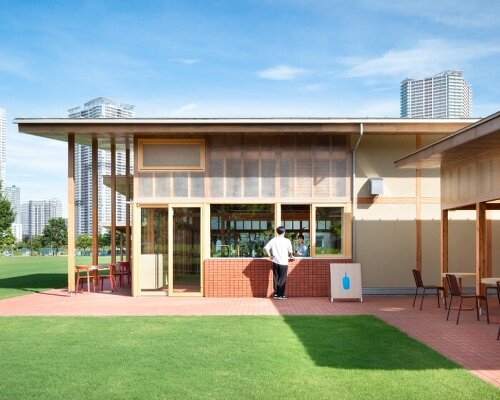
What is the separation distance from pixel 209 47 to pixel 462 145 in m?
17.1

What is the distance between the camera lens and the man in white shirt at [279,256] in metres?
13.6

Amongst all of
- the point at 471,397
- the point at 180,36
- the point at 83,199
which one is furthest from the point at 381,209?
the point at 83,199

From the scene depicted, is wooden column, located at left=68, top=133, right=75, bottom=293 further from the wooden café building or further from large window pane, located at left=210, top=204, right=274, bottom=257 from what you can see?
large window pane, located at left=210, top=204, right=274, bottom=257

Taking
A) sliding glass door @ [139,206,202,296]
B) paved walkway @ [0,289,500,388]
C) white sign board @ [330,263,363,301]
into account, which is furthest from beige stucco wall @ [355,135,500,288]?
sliding glass door @ [139,206,202,296]

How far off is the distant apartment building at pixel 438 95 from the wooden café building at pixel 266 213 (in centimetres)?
4173

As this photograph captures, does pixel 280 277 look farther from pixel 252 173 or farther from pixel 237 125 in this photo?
pixel 237 125

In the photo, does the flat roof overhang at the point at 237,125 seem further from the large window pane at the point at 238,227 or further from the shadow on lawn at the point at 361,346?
the shadow on lawn at the point at 361,346

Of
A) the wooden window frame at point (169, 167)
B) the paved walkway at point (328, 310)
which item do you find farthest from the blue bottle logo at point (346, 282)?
the wooden window frame at point (169, 167)

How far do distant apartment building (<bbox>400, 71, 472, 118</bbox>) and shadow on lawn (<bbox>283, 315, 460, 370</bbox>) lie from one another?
47.2 meters

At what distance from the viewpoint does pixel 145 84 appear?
36562 millimetres

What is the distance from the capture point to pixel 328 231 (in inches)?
567

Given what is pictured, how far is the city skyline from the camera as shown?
19.9m

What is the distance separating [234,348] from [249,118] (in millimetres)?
6933

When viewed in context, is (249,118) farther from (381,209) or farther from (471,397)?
(471,397)
